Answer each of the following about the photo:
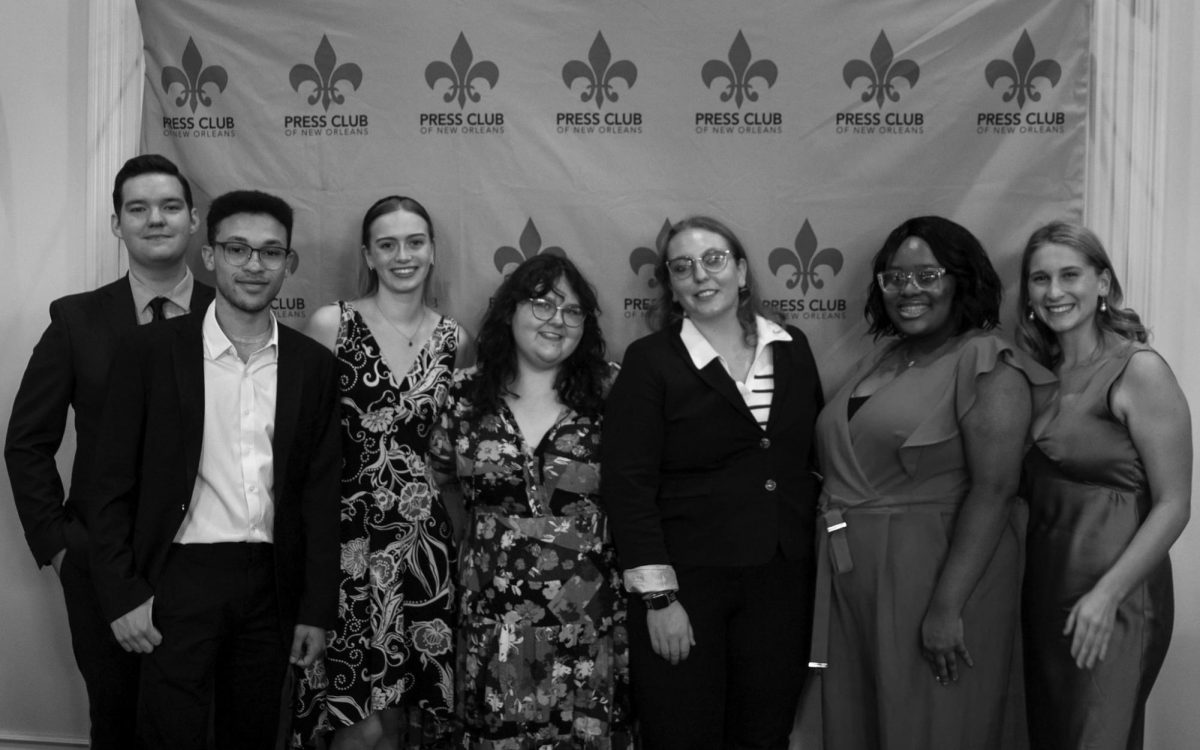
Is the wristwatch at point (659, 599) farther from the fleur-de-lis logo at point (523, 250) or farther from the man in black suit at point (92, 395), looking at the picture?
the man in black suit at point (92, 395)

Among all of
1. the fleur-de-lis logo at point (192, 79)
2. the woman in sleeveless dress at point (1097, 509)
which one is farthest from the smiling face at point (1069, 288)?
the fleur-de-lis logo at point (192, 79)

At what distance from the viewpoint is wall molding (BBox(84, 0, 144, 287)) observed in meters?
3.09

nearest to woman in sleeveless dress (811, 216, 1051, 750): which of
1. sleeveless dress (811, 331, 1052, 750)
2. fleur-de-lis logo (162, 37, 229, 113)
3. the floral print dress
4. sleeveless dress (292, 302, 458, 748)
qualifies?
sleeveless dress (811, 331, 1052, 750)

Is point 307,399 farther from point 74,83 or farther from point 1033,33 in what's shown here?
point 1033,33

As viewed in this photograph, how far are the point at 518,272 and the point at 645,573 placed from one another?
871 millimetres

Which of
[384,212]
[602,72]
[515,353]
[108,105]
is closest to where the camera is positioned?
[515,353]

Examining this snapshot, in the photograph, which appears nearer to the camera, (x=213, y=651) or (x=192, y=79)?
(x=213, y=651)

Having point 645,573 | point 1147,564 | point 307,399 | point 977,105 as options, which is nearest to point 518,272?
point 307,399

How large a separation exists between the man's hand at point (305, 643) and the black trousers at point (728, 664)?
0.77m

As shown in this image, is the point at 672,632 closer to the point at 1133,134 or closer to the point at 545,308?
the point at 545,308

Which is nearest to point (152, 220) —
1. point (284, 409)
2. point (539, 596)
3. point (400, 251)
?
point (400, 251)

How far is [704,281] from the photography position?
8.27 ft

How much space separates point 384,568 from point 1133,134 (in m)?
2.50

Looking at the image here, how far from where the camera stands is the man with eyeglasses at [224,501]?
7.16ft
